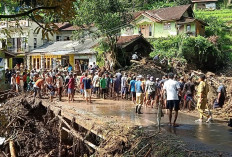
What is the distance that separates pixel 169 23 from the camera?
39781mm

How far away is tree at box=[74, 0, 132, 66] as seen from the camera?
2603 centimetres

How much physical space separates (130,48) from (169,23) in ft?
41.9

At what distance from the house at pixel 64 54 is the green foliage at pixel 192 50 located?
7.64 metres

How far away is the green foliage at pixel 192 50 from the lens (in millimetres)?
30816

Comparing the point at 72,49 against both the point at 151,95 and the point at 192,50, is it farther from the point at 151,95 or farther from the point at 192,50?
the point at 151,95

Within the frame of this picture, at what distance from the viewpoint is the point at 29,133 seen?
509 inches

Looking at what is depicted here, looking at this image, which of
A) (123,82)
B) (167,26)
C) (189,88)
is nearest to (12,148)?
(189,88)

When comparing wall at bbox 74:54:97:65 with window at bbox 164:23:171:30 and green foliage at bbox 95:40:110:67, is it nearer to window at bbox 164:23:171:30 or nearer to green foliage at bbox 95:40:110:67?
green foliage at bbox 95:40:110:67

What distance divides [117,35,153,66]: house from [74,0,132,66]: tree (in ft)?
3.23

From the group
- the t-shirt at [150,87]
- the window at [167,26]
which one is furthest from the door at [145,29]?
the t-shirt at [150,87]

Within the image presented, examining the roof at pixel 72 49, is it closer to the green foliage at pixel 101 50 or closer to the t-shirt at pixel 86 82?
the green foliage at pixel 101 50

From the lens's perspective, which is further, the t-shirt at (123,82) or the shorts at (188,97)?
the t-shirt at (123,82)

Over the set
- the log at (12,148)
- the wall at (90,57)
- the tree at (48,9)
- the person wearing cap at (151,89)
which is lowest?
the log at (12,148)

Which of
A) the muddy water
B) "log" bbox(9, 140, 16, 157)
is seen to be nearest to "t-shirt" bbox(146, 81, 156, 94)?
the muddy water
